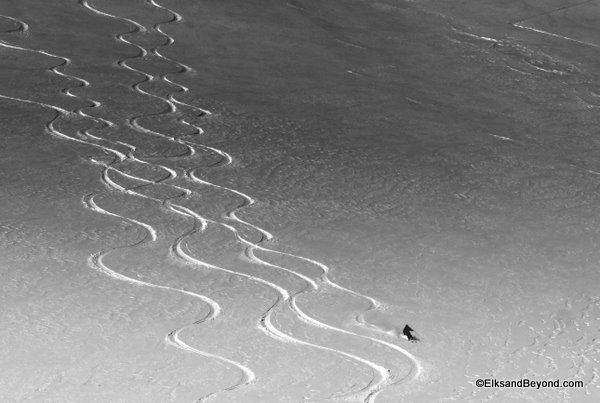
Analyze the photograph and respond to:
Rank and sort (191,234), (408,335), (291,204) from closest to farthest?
(408,335)
(191,234)
(291,204)

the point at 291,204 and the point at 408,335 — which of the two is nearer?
the point at 408,335

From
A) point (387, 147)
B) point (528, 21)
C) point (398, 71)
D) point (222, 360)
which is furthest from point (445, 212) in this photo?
point (528, 21)

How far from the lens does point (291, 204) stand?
87.3 inches

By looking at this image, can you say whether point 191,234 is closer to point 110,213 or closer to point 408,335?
point 110,213

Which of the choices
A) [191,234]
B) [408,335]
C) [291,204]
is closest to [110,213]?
[191,234]

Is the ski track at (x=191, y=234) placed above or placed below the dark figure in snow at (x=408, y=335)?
below

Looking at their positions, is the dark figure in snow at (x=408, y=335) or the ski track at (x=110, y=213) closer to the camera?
the ski track at (x=110, y=213)

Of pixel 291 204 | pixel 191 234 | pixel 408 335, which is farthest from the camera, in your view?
pixel 291 204

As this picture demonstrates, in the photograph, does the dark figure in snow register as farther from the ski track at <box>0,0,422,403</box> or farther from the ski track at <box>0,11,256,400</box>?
the ski track at <box>0,11,256,400</box>

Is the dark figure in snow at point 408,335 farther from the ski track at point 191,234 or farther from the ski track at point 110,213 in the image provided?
the ski track at point 110,213

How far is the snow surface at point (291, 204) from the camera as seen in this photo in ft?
5.02

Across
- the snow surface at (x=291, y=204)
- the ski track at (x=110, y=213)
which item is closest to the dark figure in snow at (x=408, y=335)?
the snow surface at (x=291, y=204)

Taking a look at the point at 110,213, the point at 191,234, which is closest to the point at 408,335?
the point at 191,234

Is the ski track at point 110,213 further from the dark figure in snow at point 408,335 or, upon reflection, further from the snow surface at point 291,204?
the dark figure in snow at point 408,335
